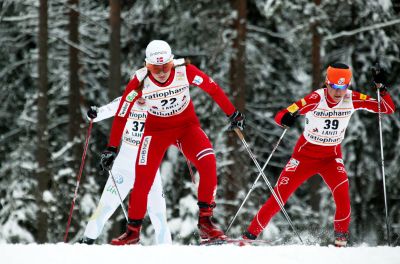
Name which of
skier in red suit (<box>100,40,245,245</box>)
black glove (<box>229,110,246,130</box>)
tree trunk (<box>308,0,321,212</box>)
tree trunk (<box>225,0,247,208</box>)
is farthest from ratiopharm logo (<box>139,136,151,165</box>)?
tree trunk (<box>308,0,321,212</box>)

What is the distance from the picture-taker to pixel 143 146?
24.2 ft

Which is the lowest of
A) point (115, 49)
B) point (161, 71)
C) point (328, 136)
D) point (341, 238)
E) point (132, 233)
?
point (341, 238)

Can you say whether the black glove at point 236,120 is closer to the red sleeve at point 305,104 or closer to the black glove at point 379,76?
the red sleeve at point 305,104

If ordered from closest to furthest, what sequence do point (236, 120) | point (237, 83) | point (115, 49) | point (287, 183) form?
point (236, 120) → point (287, 183) → point (115, 49) → point (237, 83)

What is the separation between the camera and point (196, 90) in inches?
695

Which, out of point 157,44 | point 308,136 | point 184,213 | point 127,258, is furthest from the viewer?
point 184,213

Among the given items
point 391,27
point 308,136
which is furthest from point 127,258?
point 391,27

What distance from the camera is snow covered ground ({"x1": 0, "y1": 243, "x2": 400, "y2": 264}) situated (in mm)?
5379

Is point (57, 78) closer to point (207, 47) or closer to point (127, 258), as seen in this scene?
point (207, 47)

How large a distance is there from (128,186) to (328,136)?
2.45 meters

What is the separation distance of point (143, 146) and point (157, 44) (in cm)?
108

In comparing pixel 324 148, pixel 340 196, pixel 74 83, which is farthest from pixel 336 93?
pixel 74 83

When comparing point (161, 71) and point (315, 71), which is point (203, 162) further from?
point (315, 71)

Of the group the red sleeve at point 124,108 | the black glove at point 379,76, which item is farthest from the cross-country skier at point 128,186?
the black glove at point 379,76
